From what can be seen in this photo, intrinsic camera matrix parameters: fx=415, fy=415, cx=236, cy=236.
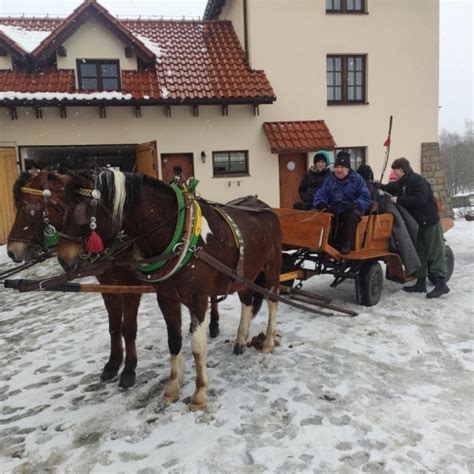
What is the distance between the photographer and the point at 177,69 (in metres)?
11.2

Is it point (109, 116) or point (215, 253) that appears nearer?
point (215, 253)

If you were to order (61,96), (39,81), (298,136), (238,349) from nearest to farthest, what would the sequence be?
(238,349) < (61,96) < (39,81) < (298,136)

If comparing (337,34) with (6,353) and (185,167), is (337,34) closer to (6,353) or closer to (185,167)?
(185,167)

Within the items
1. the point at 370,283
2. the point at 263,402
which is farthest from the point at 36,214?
the point at 370,283

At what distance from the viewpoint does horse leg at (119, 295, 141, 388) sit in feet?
11.4

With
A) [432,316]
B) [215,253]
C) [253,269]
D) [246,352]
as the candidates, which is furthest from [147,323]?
[432,316]

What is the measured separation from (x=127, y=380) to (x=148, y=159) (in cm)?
714

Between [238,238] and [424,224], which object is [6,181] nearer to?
[238,238]

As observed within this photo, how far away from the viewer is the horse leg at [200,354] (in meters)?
3.10

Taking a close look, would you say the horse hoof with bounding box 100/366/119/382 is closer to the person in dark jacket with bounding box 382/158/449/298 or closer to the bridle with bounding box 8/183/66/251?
the bridle with bounding box 8/183/66/251

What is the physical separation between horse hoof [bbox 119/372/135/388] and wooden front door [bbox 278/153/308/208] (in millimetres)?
8906

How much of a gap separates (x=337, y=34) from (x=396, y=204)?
25.9 feet

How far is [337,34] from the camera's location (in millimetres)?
11781

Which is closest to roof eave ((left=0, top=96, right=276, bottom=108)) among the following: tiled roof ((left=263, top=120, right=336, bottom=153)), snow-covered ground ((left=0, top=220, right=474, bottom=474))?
tiled roof ((left=263, top=120, right=336, bottom=153))
